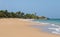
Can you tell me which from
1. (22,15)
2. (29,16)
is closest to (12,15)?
(22,15)

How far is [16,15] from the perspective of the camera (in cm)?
9969

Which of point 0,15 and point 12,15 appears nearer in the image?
point 0,15

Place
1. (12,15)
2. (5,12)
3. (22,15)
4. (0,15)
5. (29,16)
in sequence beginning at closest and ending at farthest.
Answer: (0,15), (5,12), (12,15), (22,15), (29,16)

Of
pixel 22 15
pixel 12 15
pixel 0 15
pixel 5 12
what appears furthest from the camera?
pixel 22 15

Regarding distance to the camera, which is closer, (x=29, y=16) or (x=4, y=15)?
(x=4, y=15)

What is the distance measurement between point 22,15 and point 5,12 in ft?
60.5

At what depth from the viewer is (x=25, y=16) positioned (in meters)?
111

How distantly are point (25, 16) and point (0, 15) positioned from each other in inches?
1174

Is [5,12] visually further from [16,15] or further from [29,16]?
[29,16]

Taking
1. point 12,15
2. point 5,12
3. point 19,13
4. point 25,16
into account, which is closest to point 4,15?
point 5,12

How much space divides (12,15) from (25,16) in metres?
16.2

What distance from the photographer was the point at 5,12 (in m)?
89.9

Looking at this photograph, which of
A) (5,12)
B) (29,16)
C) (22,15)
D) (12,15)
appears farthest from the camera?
(29,16)

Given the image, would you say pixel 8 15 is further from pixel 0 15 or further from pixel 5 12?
pixel 0 15
